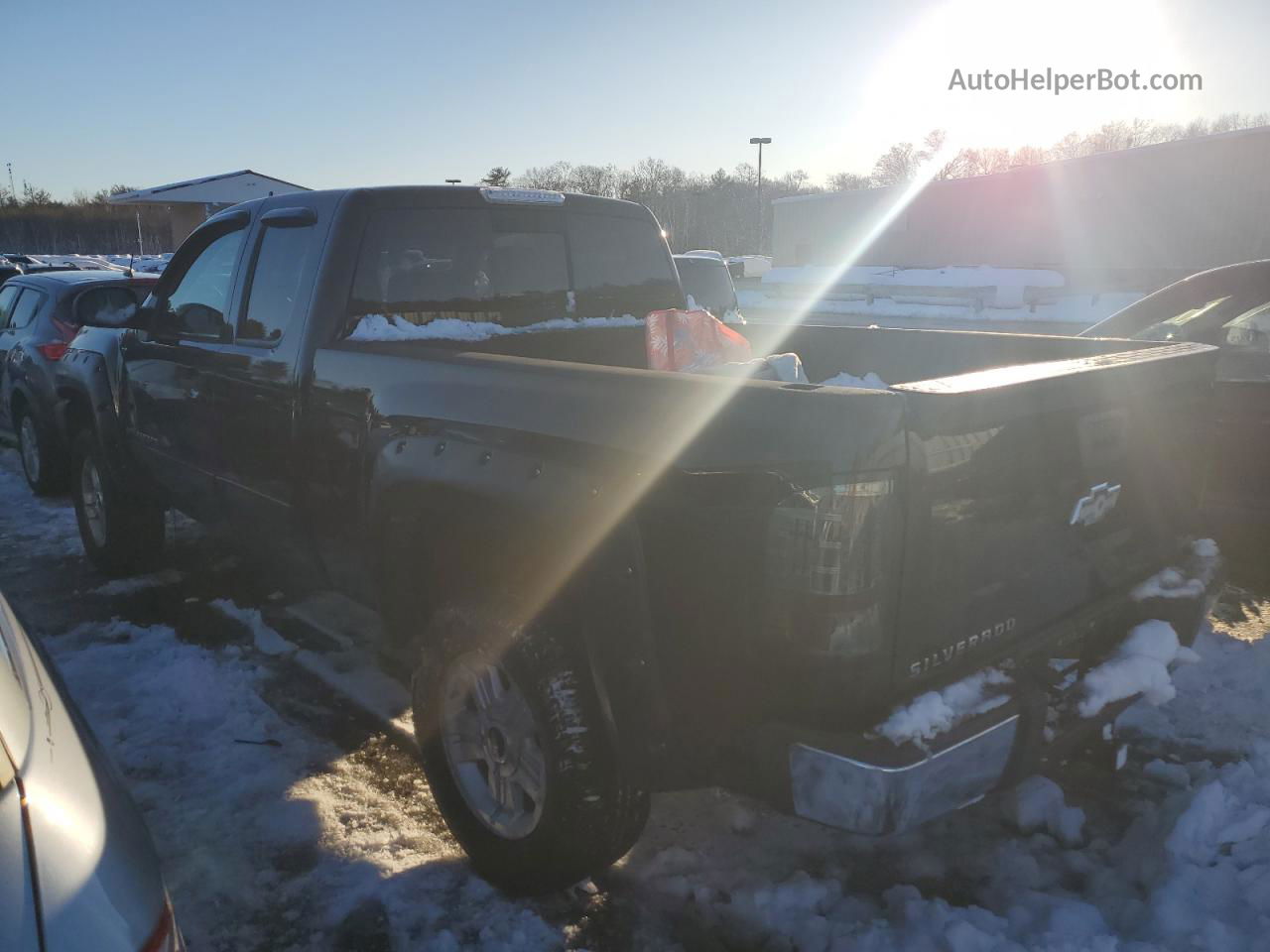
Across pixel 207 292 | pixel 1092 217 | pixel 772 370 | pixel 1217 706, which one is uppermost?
pixel 1092 217

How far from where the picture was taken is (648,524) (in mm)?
2131

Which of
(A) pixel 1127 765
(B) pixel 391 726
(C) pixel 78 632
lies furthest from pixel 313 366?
(A) pixel 1127 765

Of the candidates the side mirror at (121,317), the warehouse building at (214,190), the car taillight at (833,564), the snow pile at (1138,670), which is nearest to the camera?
the car taillight at (833,564)

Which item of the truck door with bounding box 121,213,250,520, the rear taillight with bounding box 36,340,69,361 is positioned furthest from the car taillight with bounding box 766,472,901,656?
the rear taillight with bounding box 36,340,69,361

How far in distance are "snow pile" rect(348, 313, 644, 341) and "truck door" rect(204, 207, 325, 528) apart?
0.24m

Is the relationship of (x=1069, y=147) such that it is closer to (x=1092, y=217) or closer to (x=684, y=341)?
(x=1092, y=217)

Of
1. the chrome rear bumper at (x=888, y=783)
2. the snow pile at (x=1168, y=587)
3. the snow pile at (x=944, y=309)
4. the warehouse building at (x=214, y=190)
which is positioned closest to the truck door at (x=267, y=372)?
the chrome rear bumper at (x=888, y=783)

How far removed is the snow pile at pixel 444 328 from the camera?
3293 mm

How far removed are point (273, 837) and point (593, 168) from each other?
93.9m

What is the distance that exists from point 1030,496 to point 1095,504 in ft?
1.25

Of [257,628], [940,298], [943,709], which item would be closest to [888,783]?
[943,709]

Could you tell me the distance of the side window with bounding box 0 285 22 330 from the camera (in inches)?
320

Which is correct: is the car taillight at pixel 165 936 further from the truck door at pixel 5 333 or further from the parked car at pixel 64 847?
the truck door at pixel 5 333

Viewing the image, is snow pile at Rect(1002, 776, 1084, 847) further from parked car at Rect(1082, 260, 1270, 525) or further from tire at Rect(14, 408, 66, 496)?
tire at Rect(14, 408, 66, 496)
